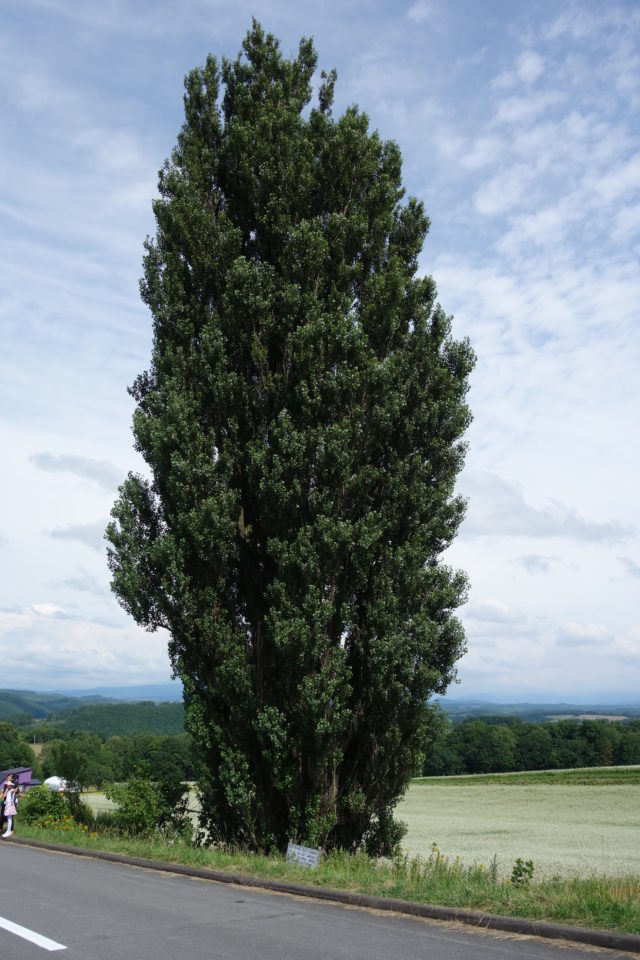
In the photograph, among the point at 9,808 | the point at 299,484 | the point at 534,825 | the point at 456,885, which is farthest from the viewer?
the point at 534,825

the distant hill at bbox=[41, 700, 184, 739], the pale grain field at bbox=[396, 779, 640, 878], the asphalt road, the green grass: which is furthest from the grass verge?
the distant hill at bbox=[41, 700, 184, 739]

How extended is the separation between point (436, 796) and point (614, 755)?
19.6 m

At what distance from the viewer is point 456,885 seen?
8.30m

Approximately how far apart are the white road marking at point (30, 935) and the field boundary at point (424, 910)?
9.98 ft

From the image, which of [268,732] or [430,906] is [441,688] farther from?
[430,906]

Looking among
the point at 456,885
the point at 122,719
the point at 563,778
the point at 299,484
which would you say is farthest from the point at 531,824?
the point at 122,719

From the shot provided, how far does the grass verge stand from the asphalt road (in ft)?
1.51

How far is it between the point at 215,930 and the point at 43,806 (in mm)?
16468

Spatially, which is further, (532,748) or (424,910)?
(532,748)

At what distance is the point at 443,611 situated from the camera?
546 inches

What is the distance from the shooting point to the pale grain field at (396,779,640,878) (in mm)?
20844

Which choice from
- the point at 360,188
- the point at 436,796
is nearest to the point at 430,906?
the point at 360,188

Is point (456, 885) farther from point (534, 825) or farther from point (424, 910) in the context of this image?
point (534, 825)

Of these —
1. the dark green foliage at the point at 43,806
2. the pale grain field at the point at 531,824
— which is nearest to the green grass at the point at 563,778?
the pale grain field at the point at 531,824
